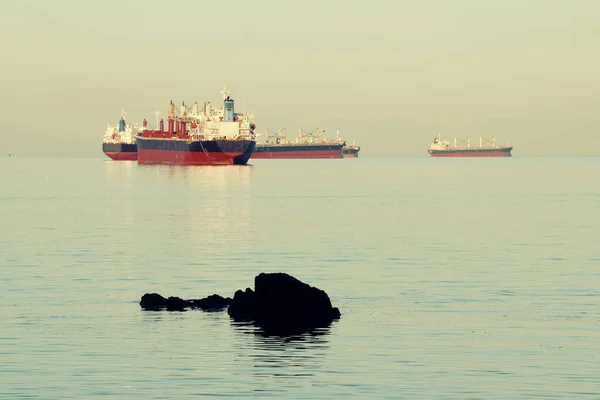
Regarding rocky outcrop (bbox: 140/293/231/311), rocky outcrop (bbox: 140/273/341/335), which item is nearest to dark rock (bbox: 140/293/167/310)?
rocky outcrop (bbox: 140/293/231/311)

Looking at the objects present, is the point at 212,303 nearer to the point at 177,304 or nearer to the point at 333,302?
the point at 177,304

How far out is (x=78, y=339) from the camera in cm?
3259

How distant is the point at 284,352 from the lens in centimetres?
3038

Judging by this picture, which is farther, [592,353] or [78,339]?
[78,339]

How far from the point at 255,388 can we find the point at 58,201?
9695 cm

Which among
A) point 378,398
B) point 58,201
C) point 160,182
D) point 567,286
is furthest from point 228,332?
point 160,182

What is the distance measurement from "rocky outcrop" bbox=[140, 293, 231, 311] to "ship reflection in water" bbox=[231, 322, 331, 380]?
372cm

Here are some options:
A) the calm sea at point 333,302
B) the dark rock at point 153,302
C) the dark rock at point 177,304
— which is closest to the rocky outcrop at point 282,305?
the calm sea at point 333,302

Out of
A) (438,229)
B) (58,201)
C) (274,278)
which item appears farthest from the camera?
(58,201)

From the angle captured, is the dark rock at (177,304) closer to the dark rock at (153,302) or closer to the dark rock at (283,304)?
the dark rock at (153,302)

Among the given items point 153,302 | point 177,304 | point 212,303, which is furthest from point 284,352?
point 153,302

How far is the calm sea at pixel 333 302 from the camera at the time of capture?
88.4ft

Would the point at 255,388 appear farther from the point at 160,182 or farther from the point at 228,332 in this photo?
the point at 160,182

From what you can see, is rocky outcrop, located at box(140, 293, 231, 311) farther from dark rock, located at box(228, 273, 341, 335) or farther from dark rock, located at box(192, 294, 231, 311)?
dark rock, located at box(228, 273, 341, 335)
